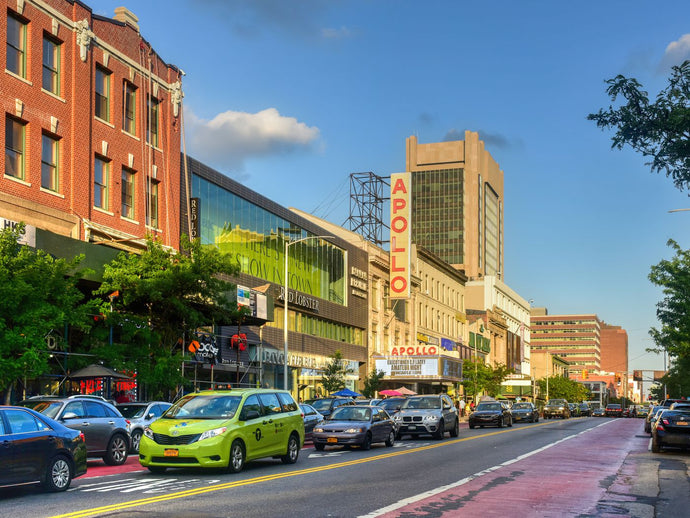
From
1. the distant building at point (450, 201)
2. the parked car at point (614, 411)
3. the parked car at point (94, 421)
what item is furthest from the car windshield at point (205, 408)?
the distant building at point (450, 201)

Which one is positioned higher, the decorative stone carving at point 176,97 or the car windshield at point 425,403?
the decorative stone carving at point 176,97

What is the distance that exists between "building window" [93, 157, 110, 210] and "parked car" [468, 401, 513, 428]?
23325mm

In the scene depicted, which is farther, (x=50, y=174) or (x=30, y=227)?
(x=50, y=174)

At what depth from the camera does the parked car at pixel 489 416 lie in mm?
47656

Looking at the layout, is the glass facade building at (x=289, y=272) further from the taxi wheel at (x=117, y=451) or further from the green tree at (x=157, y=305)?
the taxi wheel at (x=117, y=451)

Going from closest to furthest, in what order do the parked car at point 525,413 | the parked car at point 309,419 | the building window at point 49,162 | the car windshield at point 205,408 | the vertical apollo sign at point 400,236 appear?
the car windshield at point 205,408, the parked car at point 309,419, the building window at point 49,162, the parked car at point 525,413, the vertical apollo sign at point 400,236

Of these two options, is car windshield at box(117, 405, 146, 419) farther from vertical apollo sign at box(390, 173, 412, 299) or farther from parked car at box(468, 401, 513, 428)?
vertical apollo sign at box(390, 173, 412, 299)

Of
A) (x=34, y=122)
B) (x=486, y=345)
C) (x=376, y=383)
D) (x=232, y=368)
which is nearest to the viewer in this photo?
(x=34, y=122)

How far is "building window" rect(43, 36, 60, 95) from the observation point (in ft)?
106

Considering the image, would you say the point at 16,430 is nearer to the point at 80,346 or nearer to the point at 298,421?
the point at 298,421

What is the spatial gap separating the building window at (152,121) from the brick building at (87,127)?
6 cm

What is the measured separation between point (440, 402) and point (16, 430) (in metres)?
22.6

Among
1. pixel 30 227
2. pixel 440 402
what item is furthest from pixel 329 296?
pixel 30 227

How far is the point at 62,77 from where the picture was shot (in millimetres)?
32875
